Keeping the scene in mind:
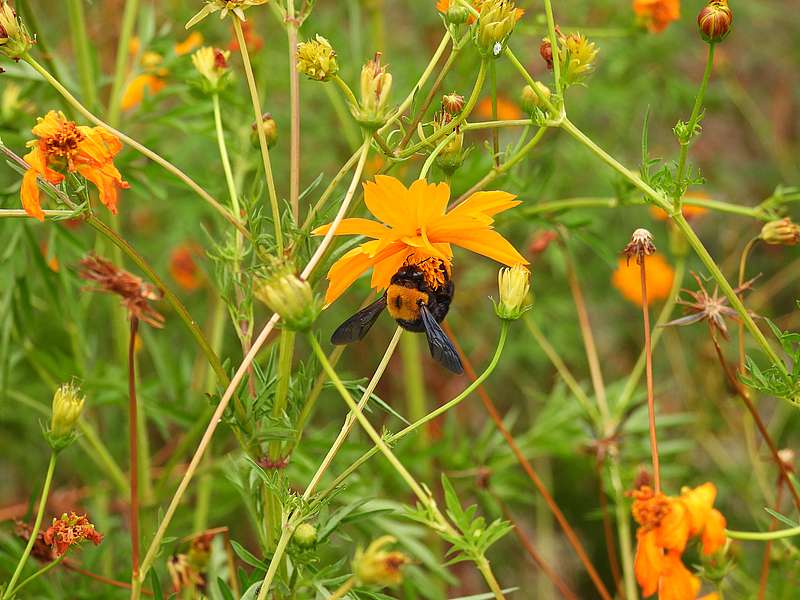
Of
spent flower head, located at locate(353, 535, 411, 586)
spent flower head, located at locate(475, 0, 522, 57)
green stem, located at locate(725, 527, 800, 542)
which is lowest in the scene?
green stem, located at locate(725, 527, 800, 542)

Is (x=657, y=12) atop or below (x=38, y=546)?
atop

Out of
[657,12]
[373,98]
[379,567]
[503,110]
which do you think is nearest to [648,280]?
[503,110]

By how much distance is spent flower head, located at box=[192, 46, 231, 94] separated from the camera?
101 cm

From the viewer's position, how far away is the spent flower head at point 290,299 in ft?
2.19

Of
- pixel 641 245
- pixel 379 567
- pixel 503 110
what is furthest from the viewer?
pixel 503 110

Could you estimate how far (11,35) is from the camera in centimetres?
80

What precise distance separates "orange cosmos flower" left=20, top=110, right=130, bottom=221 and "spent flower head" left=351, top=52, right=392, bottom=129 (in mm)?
229

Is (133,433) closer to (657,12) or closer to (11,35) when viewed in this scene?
(11,35)

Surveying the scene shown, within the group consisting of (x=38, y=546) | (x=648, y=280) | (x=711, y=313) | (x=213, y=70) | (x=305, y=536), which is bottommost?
(x=648, y=280)

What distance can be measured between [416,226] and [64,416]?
36 cm

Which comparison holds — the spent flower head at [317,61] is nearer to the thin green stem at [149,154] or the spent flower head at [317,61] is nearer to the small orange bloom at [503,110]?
the thin green stem at [149,154]

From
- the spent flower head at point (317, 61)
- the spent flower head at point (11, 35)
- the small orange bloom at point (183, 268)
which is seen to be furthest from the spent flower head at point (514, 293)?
the small orange bloom at point (183, 268)

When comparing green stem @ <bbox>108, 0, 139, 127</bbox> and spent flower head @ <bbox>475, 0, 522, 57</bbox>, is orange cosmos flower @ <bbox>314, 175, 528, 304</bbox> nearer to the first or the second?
spent flower head @ <bbox>475, 0, 522, 57</bbox>

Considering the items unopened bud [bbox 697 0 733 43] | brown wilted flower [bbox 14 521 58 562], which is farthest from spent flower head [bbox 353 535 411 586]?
unopened bud [bbox 697 0 733 43]
